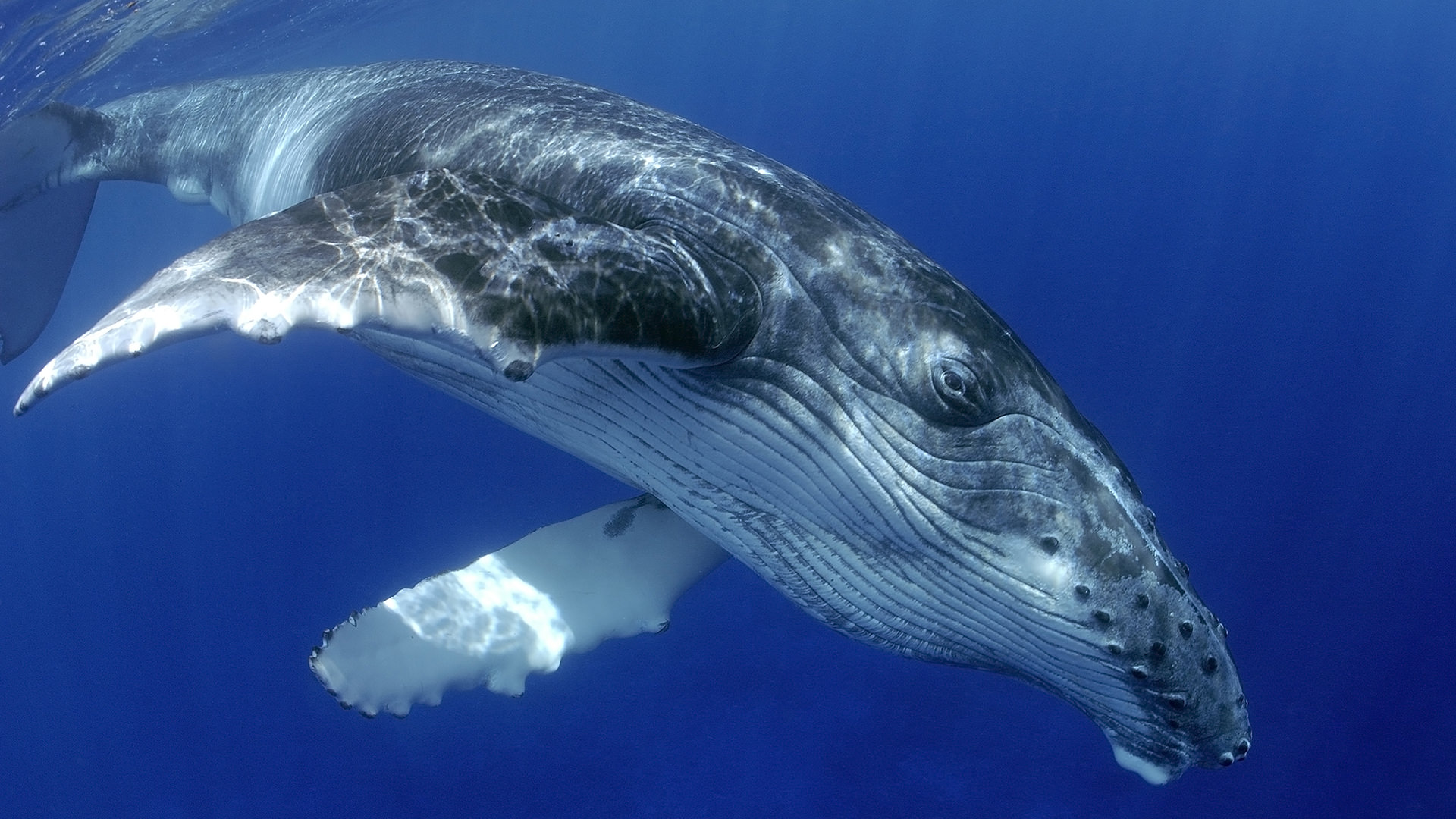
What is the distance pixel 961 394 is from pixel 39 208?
1183 centimetres

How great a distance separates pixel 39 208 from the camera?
34.2 ft

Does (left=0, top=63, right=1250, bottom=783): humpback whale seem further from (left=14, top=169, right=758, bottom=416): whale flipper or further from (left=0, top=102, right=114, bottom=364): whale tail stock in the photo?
(left=0, top=102, right=114, bottom=364): whale tail stock

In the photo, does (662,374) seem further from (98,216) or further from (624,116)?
(98,216)

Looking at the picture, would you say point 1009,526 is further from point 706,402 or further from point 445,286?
point 445,286

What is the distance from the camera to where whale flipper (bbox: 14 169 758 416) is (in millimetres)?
2908

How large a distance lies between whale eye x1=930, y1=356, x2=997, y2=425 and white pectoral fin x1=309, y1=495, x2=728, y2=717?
2267 mm

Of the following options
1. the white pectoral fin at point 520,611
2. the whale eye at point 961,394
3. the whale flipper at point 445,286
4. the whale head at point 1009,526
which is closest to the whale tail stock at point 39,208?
the white pectoral fin at point 520,611

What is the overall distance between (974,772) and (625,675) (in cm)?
672

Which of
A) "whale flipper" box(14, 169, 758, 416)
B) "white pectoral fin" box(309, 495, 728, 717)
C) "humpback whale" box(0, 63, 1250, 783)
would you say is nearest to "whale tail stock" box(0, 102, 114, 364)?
"humpback whale" box(0, 63, 1250, 783)

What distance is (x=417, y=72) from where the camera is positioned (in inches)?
291

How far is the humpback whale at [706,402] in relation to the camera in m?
3.15

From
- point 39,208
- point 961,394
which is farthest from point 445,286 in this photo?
point 39,208

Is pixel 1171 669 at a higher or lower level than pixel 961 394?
lower

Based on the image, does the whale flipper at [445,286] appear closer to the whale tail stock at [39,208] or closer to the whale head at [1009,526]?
the whale head at [1009,526]
